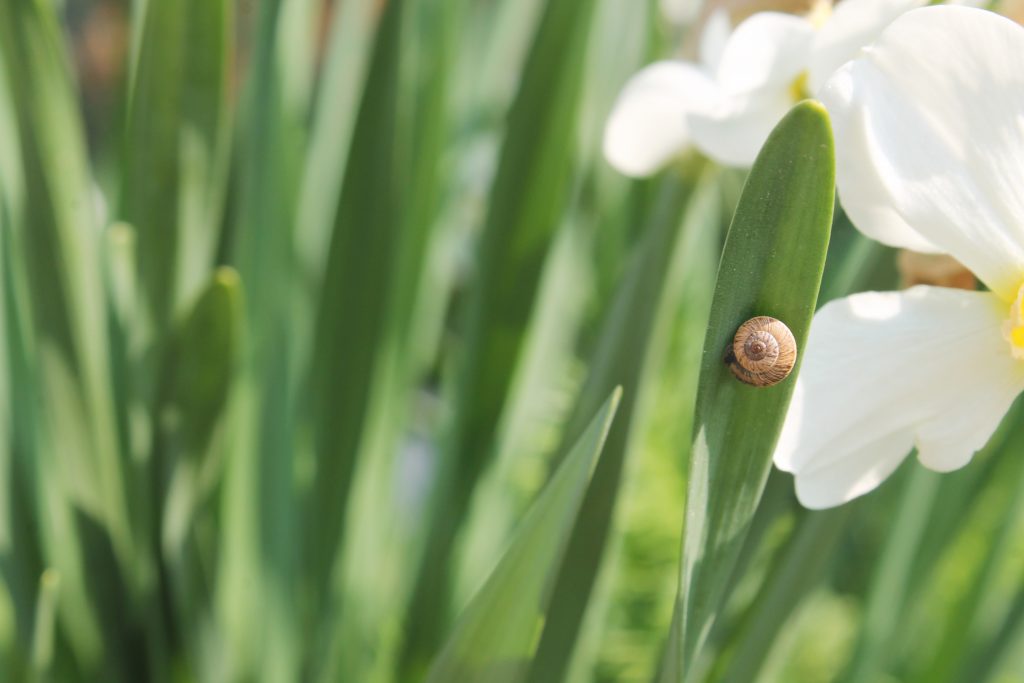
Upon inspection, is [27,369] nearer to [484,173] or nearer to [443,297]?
[443,297]

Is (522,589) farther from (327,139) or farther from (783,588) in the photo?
(327,139)

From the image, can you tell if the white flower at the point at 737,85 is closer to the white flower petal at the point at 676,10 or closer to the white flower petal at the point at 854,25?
the white flower petal at the point at 854,25

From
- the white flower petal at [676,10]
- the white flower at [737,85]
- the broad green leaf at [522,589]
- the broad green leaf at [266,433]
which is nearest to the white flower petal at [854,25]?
the white flower at [737,85]

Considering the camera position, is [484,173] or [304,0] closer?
[304,0]

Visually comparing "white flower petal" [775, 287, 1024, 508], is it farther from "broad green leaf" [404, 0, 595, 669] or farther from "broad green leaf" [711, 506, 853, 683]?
"broad green leaf" [404, 0, 595, 669]

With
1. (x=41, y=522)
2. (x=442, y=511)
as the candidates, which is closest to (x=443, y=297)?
(x=442, y=511)

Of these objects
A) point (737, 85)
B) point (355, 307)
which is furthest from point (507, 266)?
point (737, 85)
